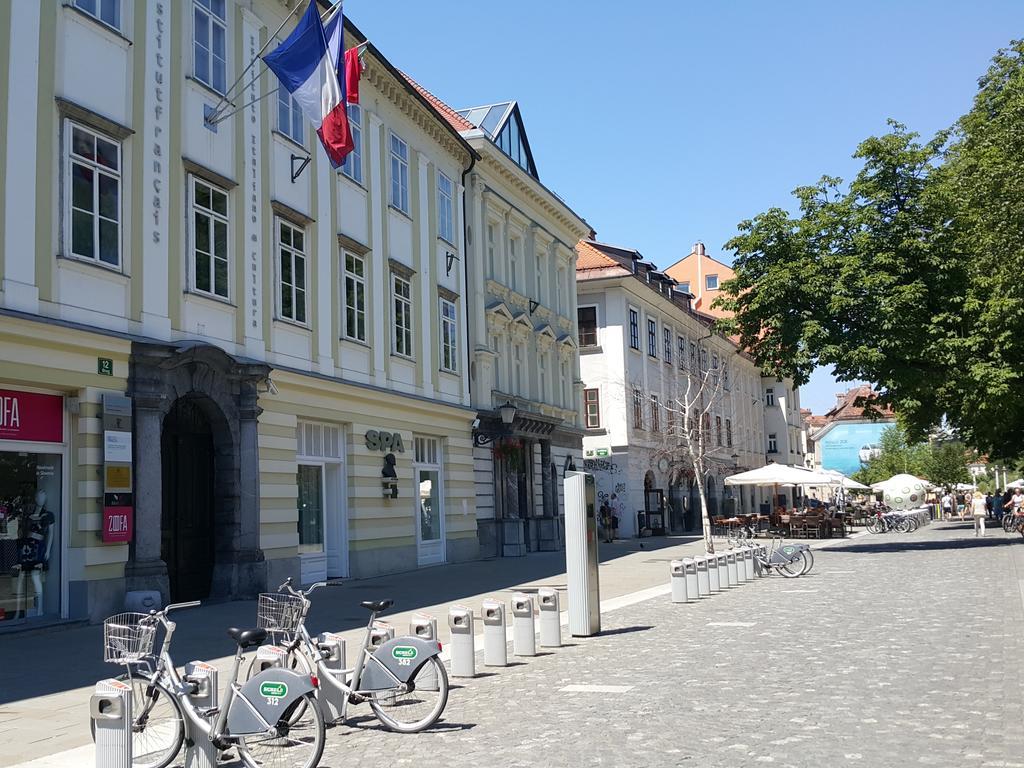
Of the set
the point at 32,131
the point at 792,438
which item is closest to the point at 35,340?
the point at 32,131

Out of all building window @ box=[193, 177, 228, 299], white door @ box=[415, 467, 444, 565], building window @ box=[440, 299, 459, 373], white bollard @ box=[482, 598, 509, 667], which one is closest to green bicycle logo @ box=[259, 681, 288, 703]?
white bollard @ box=[482, 598, 509, 667]

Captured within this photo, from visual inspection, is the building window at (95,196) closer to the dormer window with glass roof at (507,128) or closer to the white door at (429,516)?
the white door at (429,516)

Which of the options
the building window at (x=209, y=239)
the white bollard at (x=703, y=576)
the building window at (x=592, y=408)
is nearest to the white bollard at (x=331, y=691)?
the building window at (x=209, y=239)

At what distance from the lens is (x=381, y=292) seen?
80.3 feet

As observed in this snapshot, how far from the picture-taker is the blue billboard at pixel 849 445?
104 m

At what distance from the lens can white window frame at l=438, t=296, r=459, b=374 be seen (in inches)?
1114

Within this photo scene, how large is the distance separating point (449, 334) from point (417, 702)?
21216 mm

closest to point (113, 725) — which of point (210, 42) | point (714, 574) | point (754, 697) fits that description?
point (754, 697)

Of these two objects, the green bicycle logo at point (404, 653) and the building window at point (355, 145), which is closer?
the green bicycle logo at point (404, 653)

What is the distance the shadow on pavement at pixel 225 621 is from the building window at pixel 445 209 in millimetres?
8737

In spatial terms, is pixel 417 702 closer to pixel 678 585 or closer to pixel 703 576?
pixel 678 585

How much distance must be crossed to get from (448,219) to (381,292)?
5806 mm

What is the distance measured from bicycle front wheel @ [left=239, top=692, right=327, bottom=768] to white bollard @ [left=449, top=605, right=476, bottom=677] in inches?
151

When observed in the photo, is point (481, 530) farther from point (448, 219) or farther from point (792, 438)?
point (792, 438)
